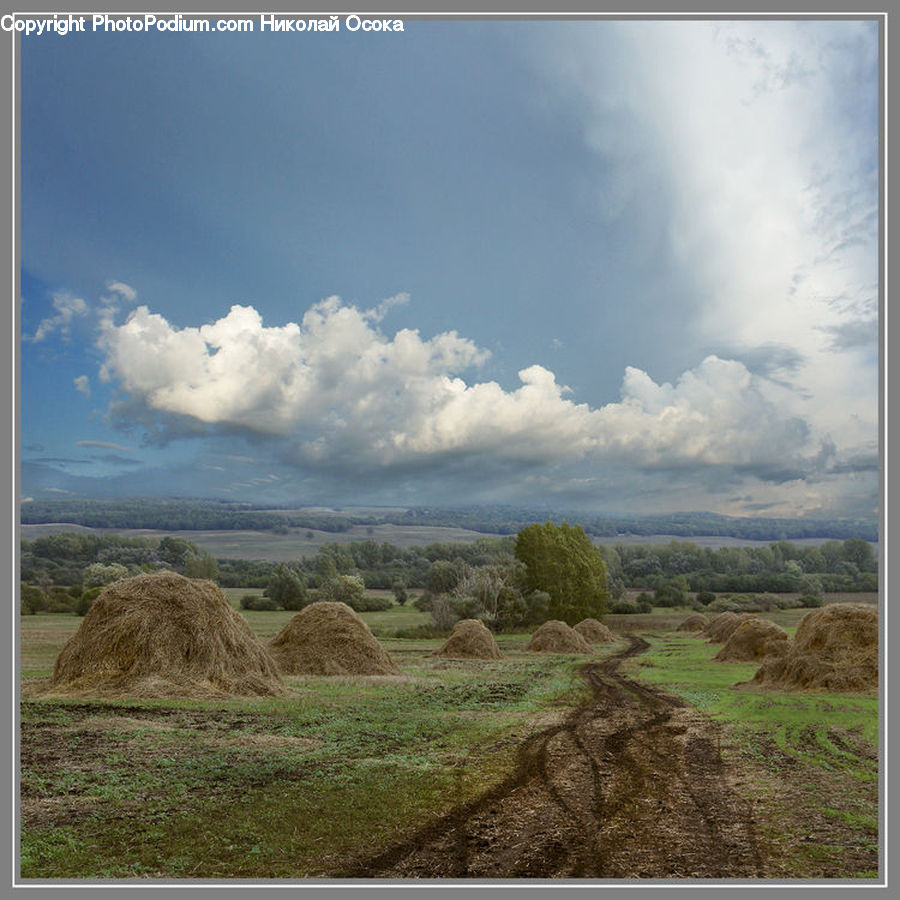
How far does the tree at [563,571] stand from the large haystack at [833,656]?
3859cm

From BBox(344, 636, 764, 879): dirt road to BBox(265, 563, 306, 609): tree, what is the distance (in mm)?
39662

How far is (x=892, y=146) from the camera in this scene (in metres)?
7.75

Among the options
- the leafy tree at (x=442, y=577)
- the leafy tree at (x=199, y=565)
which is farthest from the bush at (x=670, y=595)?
the leafy tree at (x=199, y=565)

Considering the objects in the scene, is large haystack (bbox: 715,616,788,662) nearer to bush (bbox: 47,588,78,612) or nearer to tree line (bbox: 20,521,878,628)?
tree line (bbox: 20,521,878,628)

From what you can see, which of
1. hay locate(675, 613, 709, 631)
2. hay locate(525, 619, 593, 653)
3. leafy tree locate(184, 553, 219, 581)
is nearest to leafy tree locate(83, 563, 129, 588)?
leafy tree locate(184, 553, 219, 581)

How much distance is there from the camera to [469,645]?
33.5m

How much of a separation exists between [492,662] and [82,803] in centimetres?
2555

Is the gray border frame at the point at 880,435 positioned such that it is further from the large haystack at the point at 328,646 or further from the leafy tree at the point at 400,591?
the leafy tree at the point at 400,591

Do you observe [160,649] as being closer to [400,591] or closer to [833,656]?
[833,656]

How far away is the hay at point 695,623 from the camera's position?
→ 54.2 meters

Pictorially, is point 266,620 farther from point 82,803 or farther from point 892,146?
point 892,146
